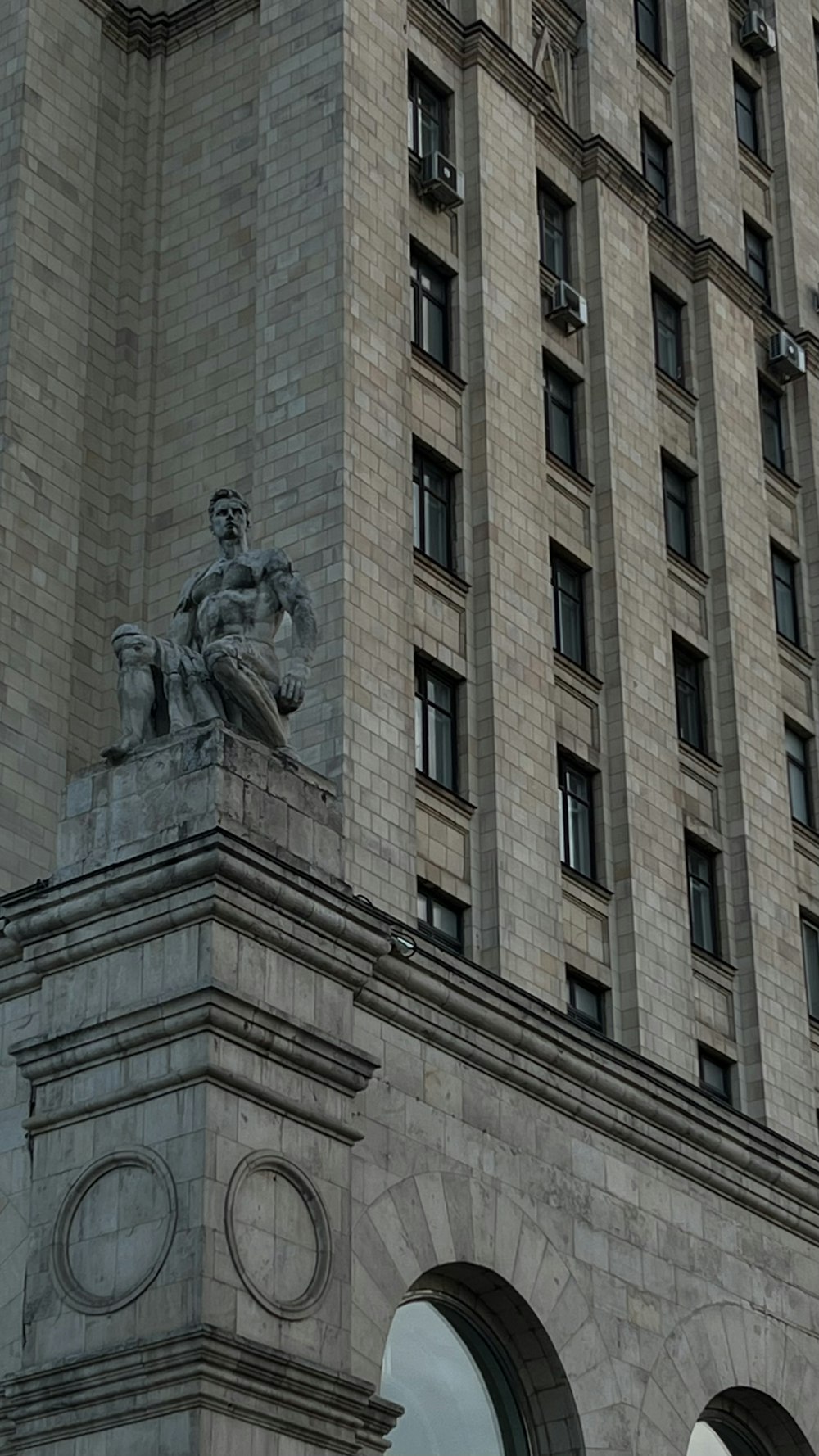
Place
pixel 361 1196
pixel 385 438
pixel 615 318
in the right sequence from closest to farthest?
pixel 361 1196 → pixel 385 438 → pixel 615 318

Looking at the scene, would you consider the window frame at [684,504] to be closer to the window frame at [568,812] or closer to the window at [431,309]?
the window at [431,309]

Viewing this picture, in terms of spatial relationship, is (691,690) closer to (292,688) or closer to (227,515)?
(227,515)

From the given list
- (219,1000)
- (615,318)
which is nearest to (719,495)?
(615,318)

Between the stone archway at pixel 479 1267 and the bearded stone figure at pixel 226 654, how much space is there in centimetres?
535

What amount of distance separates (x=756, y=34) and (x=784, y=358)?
746cm

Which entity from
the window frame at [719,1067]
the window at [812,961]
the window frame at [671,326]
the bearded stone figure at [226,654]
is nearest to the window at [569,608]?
the window frame at [671,326]

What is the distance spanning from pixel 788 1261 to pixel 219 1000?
1296cm

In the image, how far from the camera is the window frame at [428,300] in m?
36.6

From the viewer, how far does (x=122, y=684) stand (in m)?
27.8

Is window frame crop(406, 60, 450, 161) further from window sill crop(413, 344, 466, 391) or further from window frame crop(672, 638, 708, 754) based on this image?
window frame crop(672, 638, 708, 754)

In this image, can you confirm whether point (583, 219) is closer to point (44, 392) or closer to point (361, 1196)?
point (44, 392)

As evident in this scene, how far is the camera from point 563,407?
3931 centimetres

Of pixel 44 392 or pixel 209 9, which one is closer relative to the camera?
pixel 44 392

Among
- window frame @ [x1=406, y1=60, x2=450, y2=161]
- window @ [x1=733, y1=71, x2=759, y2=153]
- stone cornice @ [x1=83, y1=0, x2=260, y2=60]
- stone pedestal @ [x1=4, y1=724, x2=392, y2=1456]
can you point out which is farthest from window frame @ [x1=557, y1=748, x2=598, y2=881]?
window @ [x1=733, y1=71, x2=759, y2=153]
